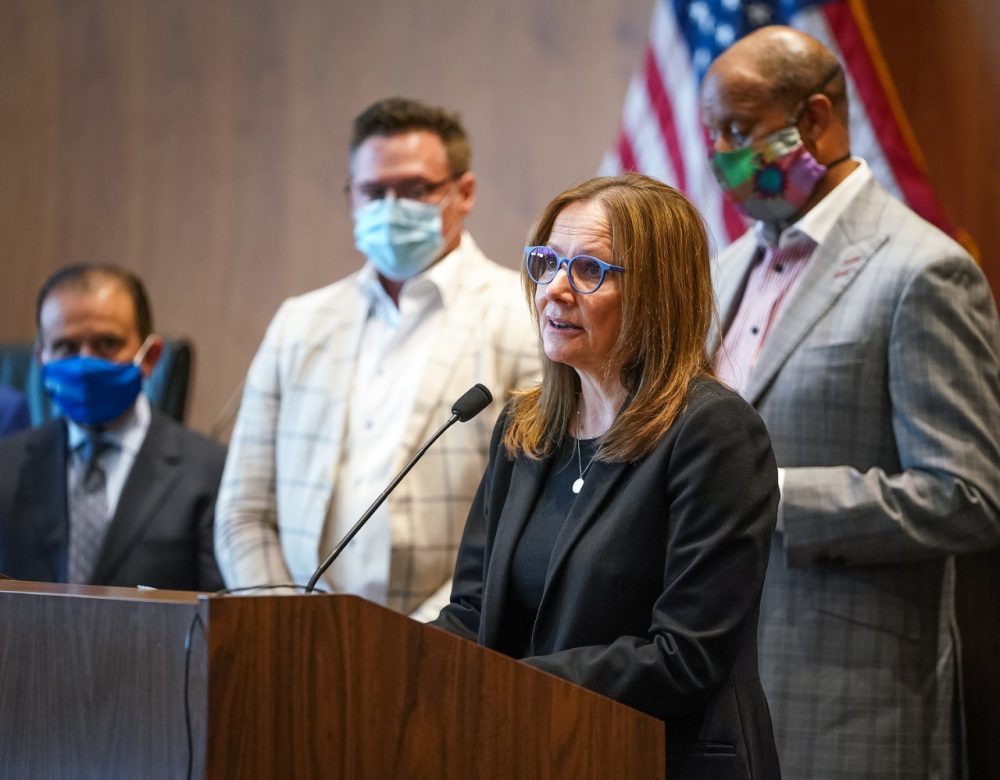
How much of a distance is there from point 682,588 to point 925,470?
813 millimetres

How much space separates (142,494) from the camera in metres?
3.25

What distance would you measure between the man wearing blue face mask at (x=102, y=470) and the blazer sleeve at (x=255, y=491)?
0.54 ft

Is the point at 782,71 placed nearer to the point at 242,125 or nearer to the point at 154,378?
the point at 154,378

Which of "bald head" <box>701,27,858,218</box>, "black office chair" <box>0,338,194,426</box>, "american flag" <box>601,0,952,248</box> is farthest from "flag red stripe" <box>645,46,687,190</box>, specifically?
"black office chair" <box>0,338,194,426</box>

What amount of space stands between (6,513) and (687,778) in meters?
2.15

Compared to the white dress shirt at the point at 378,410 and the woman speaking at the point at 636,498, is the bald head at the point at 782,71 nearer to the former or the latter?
the woman speaking at the point at 636,498

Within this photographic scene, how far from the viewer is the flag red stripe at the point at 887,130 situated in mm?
3170

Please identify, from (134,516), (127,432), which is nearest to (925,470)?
(134,516)

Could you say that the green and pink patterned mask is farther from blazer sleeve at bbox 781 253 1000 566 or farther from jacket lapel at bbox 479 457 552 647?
jacket lapel at bbox 479 457 552 647

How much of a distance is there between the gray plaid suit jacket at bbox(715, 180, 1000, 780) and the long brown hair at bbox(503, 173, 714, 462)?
A: 0.55 m

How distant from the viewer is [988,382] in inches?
93.0

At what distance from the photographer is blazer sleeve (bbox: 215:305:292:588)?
9.85 ft

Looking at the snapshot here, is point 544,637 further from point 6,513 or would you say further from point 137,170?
point 137,170

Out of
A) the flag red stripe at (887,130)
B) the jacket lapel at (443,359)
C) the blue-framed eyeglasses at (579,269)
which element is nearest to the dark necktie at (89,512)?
the jacket lapel at (443,359)
